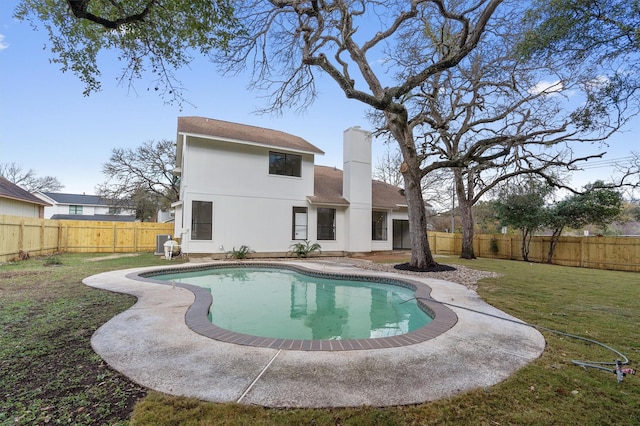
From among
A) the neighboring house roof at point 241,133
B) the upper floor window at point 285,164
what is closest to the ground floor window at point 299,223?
the upper floor window at point 285,164

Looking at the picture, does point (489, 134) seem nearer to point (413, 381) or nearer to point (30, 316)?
point (413, 381)

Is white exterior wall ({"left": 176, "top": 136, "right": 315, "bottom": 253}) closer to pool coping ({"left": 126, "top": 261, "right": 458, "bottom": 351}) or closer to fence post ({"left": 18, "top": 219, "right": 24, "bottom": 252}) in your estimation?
fence post ({"left": 18, "top": 219, "right": 24, "bottom": 252})

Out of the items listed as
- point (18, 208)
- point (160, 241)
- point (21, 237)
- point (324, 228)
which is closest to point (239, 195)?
point (160, 241)

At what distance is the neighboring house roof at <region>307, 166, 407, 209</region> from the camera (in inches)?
650

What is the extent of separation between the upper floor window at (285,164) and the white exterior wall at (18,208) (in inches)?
571

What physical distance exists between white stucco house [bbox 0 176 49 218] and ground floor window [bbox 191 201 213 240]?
10.6m

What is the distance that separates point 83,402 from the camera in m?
2.44

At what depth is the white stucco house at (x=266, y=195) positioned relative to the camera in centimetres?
1391

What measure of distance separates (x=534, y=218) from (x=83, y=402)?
18.6 meters

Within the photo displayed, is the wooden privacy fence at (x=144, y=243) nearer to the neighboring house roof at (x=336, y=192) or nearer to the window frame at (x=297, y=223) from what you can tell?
the neighboring house roof at (x=336, y=192)

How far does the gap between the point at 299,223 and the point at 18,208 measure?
16.7 metres

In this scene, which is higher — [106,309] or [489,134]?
[489,134]

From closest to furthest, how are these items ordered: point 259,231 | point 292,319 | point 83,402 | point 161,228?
point 83,402 → point 292,319 → point 259,231 → point 161,228

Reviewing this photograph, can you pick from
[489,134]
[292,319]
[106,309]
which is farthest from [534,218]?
[106,309]
